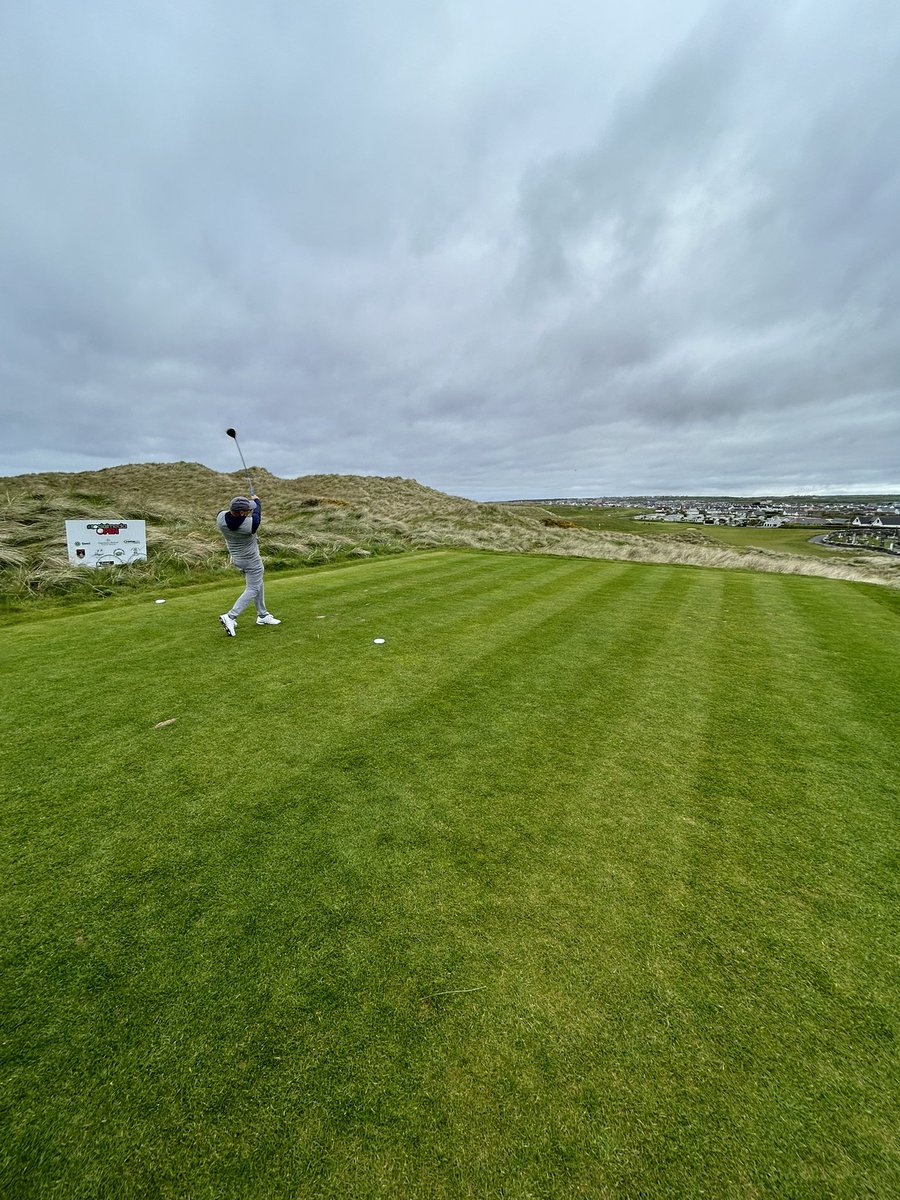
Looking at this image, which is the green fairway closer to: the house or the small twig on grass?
the small twig on grass

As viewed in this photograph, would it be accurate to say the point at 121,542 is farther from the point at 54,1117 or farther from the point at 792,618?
the point at 792,618

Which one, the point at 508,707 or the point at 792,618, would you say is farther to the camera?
the point at 792,618

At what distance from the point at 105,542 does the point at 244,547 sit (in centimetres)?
798

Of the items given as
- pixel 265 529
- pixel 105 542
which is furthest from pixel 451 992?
pixel 265 529

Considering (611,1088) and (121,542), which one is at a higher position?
(121,542)

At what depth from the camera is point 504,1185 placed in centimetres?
164

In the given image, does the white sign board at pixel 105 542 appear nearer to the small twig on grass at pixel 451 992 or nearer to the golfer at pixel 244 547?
the golfer at pixel 244 547

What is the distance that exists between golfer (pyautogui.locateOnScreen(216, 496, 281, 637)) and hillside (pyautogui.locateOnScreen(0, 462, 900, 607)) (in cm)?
586

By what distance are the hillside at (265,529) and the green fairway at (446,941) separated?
8159 millimetres

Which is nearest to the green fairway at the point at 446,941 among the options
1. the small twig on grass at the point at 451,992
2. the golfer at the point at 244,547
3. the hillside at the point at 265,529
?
the small twig on grass at the point at 451,992

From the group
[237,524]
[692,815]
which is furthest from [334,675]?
[692,815]

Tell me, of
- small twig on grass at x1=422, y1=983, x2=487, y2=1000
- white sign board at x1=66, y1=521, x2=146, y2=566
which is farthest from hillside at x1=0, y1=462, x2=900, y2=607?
small twig on grass at x1=422, y1=983, x2=487, y2=1000

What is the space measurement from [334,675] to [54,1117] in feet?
14.0

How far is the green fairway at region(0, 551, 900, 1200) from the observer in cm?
173
